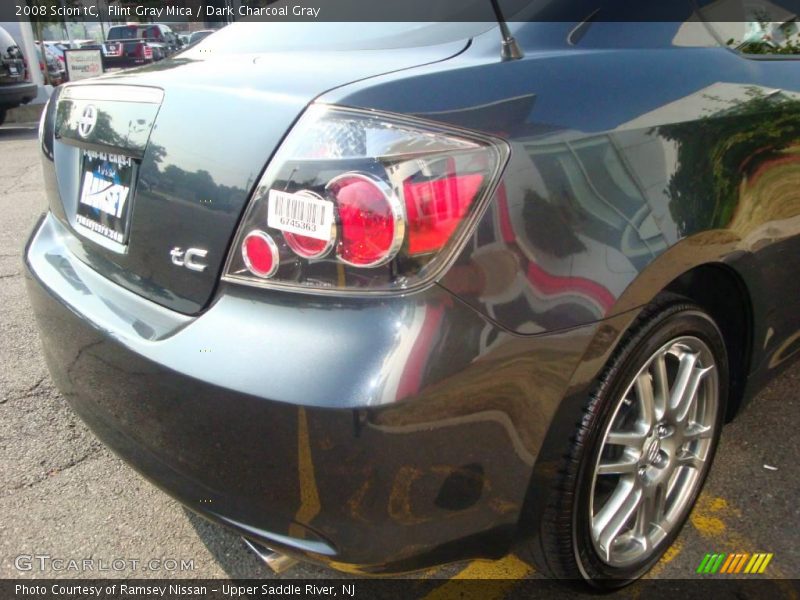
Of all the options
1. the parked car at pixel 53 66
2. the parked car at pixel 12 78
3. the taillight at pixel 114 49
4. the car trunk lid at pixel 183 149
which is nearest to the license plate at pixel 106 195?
the car trunk lid at pixel 183 149

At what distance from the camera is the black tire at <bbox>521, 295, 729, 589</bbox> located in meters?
1.61

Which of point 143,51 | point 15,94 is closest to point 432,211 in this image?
point 15,94

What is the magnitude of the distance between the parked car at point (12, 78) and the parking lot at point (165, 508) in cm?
1083

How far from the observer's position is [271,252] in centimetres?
143

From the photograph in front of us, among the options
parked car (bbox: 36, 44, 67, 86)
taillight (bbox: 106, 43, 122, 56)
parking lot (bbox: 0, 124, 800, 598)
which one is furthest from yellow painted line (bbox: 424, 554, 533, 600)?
taillight (bbox: 106, 43, 122, 56)

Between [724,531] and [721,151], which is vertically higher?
[721,151]

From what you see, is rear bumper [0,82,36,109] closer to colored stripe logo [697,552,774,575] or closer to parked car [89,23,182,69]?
parked car [89,23,182,69]

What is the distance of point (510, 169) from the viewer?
4.55 ft

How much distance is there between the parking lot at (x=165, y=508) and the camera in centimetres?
207

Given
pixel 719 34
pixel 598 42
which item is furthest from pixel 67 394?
pixel 719 34

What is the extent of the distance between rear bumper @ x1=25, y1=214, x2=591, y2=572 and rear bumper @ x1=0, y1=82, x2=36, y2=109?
12.4 metres

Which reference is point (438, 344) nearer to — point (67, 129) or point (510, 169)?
point (510, 169)

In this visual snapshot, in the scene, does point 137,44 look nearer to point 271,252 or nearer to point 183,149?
point 183,149

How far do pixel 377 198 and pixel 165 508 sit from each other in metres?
1.45
